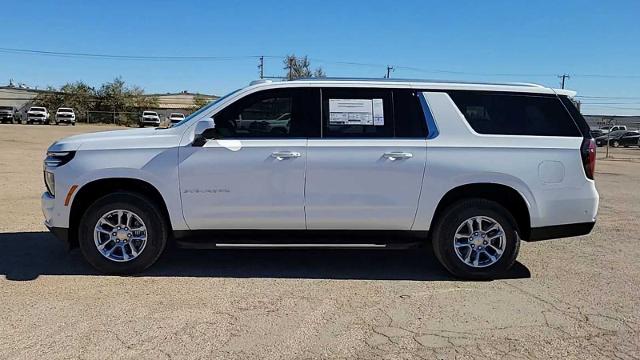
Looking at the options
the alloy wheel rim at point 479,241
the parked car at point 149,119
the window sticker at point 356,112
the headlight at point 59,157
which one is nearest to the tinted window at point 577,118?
the alloy wheel rim at point 479,241

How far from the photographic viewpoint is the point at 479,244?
536 cm

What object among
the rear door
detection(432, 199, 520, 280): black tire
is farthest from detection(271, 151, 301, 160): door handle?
detection(432, 199, 520, 280): black tire

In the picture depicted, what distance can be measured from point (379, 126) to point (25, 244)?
4.41 metres

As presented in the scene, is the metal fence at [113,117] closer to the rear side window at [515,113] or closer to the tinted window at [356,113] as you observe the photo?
the tinted window at [356,113]

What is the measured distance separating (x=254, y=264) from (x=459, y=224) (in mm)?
2185

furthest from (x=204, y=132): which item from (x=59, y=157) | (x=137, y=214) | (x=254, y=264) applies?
(x=254, y=264)

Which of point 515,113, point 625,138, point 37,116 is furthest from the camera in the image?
point 37,116

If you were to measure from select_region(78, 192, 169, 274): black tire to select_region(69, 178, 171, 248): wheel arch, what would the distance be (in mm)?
67

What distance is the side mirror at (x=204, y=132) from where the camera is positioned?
503 cm

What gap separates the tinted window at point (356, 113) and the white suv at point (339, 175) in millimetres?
14

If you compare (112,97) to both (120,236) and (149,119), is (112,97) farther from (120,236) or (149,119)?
(120,236)

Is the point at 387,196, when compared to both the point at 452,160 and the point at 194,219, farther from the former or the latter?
the point at 194,219

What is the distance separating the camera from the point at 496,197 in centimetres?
546

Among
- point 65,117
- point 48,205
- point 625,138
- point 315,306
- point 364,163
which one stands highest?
point 65,117
